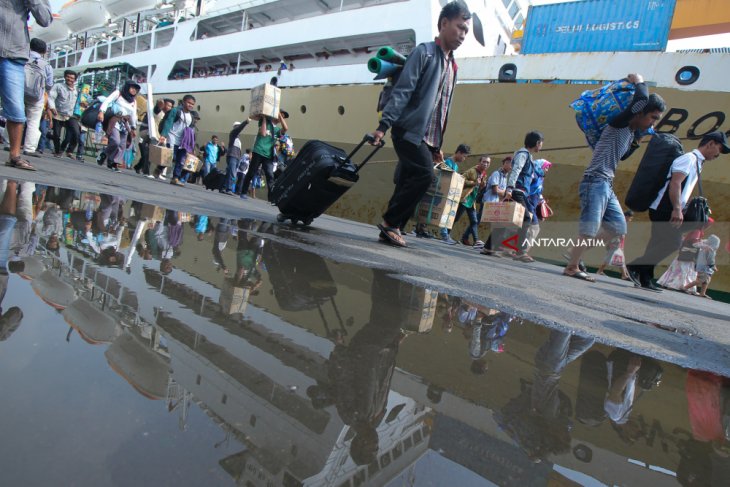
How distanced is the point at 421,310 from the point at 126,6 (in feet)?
108

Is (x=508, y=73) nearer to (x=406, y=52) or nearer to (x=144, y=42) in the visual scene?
(x=406, y=52)

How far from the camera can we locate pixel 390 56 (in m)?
3.33

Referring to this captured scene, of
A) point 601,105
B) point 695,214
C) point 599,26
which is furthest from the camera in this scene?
point 599,26

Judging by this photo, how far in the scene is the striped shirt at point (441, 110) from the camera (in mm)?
3506

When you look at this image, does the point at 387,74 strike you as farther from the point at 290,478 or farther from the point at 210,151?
the point at 210,151

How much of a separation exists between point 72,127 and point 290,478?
9791 mm

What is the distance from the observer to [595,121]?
382cm

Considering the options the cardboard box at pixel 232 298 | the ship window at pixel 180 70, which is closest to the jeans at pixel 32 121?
the cardboard box at pixel 232 298

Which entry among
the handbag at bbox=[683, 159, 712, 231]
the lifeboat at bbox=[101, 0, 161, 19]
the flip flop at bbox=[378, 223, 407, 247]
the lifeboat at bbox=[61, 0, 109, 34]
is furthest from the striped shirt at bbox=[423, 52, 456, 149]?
the lifeboat at bbox=[61, 0, 109, 34]

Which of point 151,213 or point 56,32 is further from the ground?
point 56,32

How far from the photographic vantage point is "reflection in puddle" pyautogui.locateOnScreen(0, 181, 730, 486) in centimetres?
62

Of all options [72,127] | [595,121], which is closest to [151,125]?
[72,127]

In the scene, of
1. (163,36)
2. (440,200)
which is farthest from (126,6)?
(440,200)

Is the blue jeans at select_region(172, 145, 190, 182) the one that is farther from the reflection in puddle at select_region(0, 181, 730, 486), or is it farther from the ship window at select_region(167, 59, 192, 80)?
the ship window at select_region(167, 59, 192, 80)
